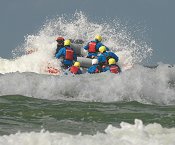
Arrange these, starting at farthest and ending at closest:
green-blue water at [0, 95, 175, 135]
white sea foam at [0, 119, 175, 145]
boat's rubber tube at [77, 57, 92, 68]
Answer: boat's rubber tube at [77, 57, 92, 68] → green-blue water at [0, 95, 175, 135] → white sea foam at [0, 119, 175, 145]

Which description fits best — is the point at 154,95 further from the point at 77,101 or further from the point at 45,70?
the point at 45,70

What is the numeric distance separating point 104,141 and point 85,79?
7721 mm

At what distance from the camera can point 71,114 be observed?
9430 millimetres

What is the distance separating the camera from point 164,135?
6168 millimetres

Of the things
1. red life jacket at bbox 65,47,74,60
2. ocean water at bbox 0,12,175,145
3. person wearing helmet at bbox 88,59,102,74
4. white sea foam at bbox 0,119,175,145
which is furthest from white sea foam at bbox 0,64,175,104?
white sea foam at bbox 0,119,175,145

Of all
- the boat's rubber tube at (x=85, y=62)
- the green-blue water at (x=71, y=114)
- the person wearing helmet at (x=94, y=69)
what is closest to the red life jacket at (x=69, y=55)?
the boat's rubber tube at (x=85, y=62)

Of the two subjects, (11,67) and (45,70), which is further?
(11,67)

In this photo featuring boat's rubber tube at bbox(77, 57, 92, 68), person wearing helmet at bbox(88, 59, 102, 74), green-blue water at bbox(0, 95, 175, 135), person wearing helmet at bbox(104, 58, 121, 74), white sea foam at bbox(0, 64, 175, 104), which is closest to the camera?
green-blue water at bbox(0, 95, 175, 135)

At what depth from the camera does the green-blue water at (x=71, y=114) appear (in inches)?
309

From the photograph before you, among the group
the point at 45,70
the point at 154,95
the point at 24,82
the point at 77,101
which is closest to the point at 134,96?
the point at 154,95

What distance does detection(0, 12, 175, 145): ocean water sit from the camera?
5738mm

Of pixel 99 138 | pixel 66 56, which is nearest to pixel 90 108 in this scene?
pixel 99 138

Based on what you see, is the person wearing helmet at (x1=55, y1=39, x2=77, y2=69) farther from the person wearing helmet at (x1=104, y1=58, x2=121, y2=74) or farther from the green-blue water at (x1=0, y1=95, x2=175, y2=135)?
the green-blue water at (x1=0, y1=95, x2=175, y2=135)

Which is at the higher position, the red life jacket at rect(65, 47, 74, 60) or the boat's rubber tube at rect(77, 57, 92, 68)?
the red life jacket at rect(65, 47, 74, 60)
